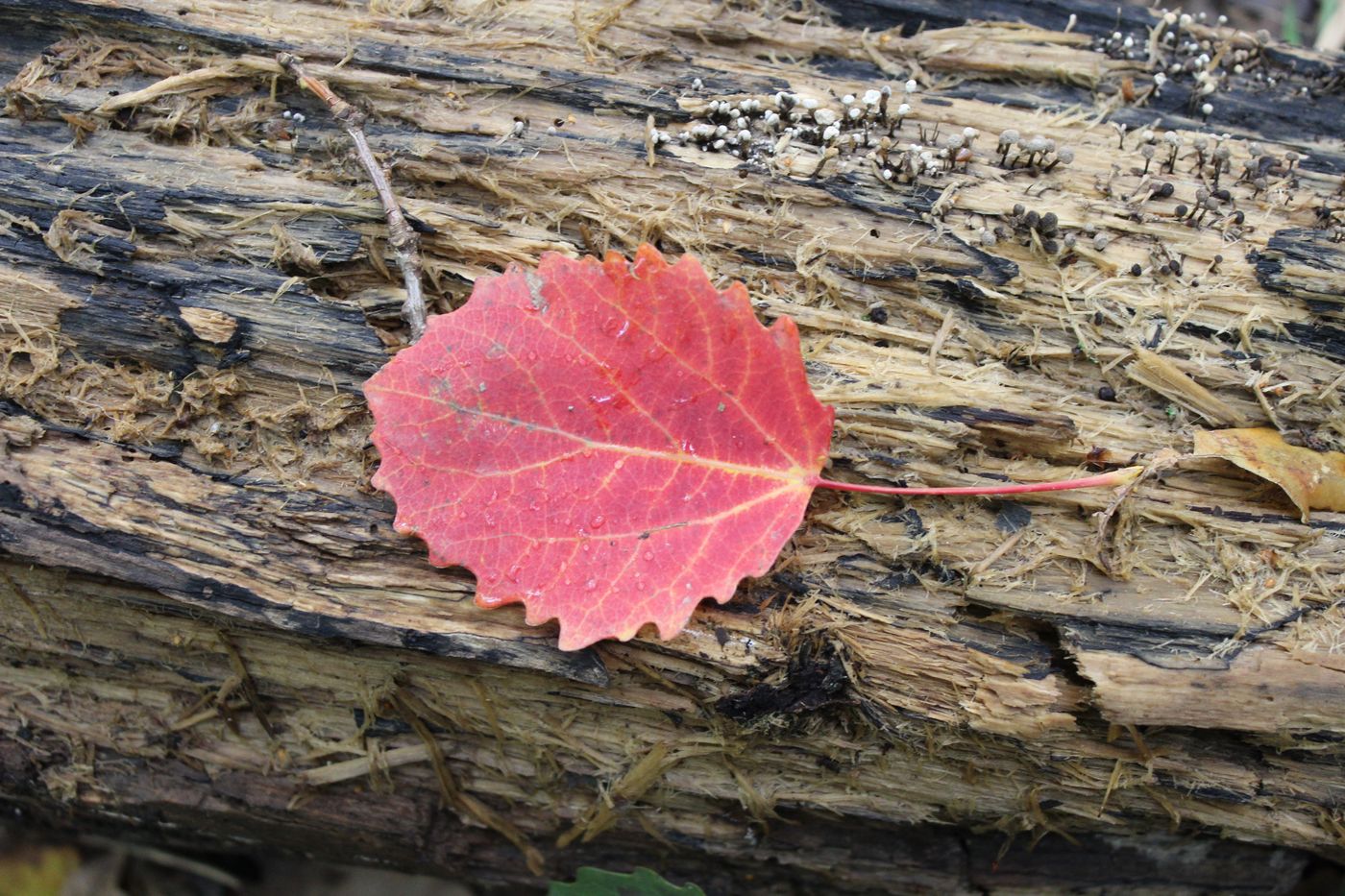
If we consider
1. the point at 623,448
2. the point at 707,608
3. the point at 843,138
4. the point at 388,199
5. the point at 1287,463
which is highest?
the point at 843,138

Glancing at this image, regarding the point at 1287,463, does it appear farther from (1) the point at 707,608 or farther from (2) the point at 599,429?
(2) the point at 599,429

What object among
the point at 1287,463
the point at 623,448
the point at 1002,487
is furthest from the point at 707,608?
the point at 1287,463

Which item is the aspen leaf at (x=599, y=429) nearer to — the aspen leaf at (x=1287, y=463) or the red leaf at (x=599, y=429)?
the red leaf at (x=599, y=429)

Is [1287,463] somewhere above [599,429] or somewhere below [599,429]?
above

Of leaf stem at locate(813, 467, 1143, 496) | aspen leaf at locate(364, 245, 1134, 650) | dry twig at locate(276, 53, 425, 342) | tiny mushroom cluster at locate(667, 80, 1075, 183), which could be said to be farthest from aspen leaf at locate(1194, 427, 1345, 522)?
dry twig at locate(276, 53, 425, 342)

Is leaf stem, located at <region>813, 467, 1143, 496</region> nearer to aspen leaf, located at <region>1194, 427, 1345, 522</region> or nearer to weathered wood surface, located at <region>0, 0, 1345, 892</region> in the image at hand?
weathered wood surface, located at <region>0, 0, 1345, 892</region>

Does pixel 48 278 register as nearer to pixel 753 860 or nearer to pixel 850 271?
pixel 850 271
